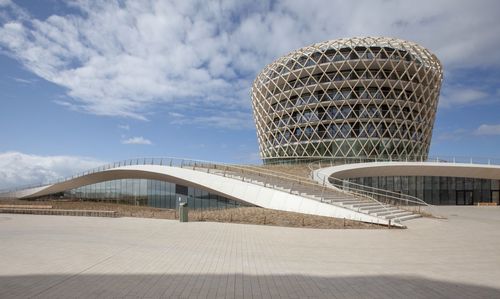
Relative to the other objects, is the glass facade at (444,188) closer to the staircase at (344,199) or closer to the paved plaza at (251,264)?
the staircase at (344,199)

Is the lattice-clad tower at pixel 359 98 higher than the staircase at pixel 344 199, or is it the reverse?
the lattice-clad tower at pixel 359 98

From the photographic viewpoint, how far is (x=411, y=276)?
310 inches

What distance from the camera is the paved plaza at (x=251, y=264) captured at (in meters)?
6.77

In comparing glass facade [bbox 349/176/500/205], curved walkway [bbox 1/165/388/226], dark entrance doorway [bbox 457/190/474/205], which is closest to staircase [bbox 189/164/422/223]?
curved walkway [bbox 1/165/388/226]

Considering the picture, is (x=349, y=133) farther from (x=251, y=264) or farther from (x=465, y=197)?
(x=251, y=264)

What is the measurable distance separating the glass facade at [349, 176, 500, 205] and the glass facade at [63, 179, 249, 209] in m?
19.7

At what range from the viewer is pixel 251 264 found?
8.92 m

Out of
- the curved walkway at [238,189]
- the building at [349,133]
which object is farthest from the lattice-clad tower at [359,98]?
the curved walkway at [238,189]

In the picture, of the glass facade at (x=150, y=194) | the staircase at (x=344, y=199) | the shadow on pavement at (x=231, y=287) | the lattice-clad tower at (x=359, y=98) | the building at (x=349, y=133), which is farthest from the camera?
the lattice-clad tower at (x=359, y=98)

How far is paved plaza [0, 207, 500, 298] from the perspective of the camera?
6.77 metres

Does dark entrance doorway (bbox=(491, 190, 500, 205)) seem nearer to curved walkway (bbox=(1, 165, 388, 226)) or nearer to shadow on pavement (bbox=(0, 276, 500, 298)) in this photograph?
curved walkway (bbox=(1, 165, 388, 226))

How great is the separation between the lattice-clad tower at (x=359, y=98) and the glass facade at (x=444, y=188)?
40.5ft

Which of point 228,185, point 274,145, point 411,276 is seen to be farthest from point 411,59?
point 411,276

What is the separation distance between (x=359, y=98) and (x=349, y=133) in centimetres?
567
